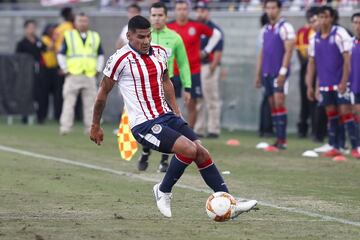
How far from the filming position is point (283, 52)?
18219 millimetres

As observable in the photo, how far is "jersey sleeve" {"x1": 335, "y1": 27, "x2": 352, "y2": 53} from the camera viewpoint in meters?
17.0

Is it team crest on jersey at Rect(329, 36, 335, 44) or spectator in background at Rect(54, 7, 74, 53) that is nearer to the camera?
team crest on jersey at Rect(329, 36, 335, 44)

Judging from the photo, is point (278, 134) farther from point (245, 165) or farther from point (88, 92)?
point (88, 92)

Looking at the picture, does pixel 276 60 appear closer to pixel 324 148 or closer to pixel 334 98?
pixel 334 98

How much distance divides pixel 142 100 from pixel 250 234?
190cm

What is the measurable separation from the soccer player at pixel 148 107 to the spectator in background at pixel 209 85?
10.7 metres

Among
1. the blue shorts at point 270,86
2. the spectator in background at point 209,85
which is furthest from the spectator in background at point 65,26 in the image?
the blue shorts at point 270,86

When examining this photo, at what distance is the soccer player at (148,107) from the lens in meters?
10.2

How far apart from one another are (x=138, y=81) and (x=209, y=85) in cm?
1182

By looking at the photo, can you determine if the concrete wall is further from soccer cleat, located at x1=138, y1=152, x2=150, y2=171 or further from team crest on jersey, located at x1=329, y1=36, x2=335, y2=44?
soccer cleat, located at x1=138, y1=152, x2=150, y2=171

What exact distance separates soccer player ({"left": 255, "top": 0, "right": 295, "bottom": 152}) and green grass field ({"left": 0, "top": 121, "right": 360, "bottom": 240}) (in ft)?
2.13

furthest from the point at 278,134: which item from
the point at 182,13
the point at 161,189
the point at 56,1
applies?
the point at 56,1

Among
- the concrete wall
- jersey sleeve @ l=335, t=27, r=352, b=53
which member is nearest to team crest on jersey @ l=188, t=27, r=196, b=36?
jersey sleeve @ l=335, t=27, r=352, b=53

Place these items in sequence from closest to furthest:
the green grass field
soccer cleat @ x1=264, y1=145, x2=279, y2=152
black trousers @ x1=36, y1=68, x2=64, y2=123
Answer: the green grass field
soccer cleat @ x1=264, y1=145, x2=279, y2=152
black trousers @ x1=36, y1=68, x2=64, y2=123
